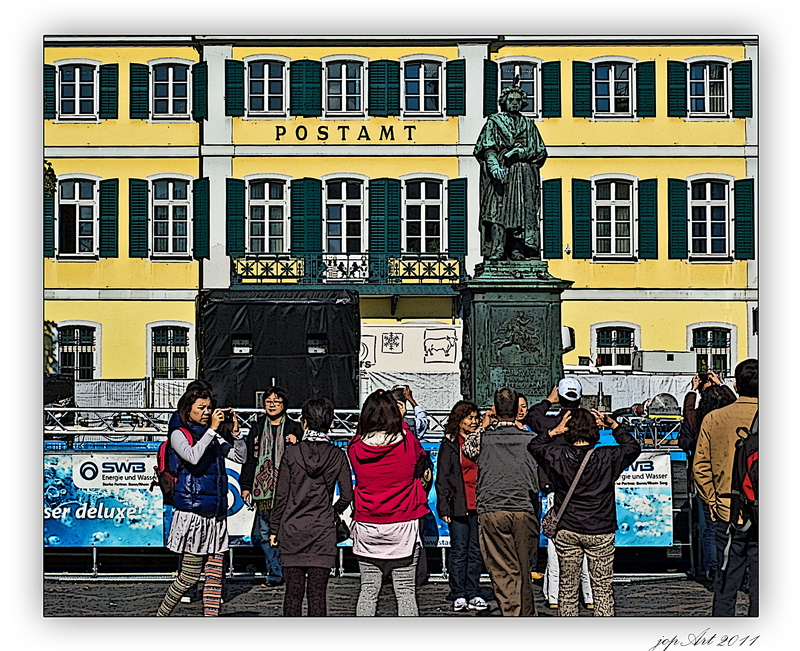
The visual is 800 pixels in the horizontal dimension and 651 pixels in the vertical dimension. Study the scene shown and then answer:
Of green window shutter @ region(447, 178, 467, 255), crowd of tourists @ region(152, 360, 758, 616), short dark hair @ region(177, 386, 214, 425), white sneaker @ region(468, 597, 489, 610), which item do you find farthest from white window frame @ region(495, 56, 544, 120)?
white sneaker @ region(468, 597, 489, 610)

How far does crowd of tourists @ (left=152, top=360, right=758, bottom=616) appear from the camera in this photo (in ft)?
23.2

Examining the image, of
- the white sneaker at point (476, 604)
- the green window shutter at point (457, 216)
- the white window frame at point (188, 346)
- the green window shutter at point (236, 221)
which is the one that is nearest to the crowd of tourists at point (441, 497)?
the white sneaker at point (476, 604)

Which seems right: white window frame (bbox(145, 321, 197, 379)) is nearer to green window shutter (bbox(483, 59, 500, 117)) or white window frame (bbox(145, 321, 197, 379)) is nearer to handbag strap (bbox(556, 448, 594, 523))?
green window shutter (bbox(483, 59, 500, 117))

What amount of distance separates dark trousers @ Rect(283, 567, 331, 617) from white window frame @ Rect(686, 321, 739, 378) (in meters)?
3.78

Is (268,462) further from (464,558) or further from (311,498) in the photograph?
(464,558)

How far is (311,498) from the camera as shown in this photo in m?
7.20

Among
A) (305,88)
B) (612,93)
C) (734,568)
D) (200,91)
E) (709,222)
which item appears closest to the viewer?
(734,568)

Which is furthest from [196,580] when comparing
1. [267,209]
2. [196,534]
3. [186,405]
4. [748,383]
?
[267,209]

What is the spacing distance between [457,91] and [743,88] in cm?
288

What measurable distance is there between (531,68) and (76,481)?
16.0 feet

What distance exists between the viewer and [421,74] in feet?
35.8

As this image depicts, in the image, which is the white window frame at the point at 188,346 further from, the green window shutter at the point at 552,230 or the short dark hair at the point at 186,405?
the green window shutter at the point at 552,230

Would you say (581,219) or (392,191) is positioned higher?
(392,191)
